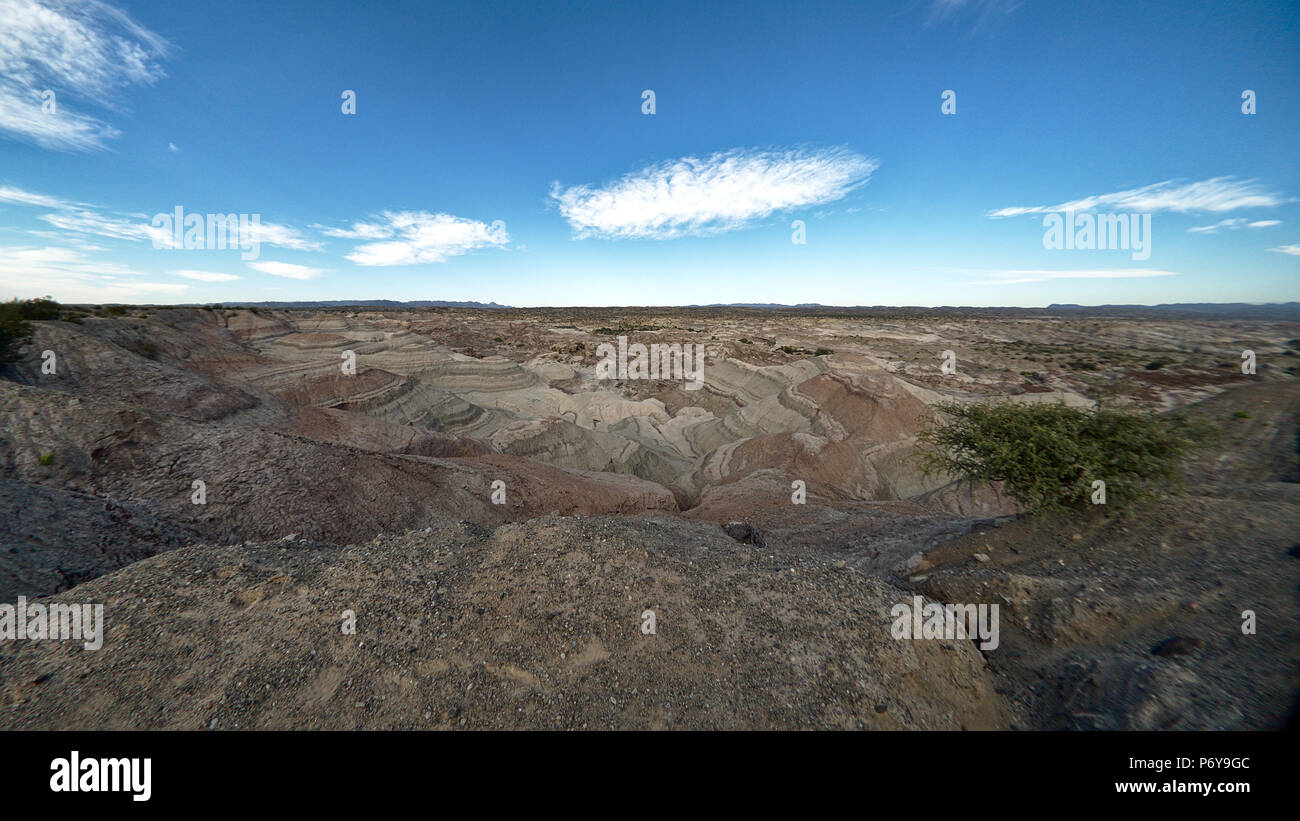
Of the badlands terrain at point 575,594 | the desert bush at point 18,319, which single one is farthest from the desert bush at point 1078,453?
the desert bush at point 18,319

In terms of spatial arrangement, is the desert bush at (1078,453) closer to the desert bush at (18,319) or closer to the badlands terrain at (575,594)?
the badlands terrain at (575,594)

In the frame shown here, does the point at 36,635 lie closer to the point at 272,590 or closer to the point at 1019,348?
the point at 272,590

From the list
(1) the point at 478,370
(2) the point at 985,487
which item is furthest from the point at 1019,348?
(1) the point at 478,370

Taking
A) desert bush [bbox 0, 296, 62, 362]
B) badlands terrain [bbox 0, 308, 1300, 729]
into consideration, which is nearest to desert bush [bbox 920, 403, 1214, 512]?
badlands terrain [bbox 0, 308, 1300, 729]

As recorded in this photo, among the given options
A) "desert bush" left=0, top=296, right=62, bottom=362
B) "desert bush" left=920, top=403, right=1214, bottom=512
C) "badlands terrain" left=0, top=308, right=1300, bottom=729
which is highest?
"desert bush" left=0, top=296, right=62, bottom=362

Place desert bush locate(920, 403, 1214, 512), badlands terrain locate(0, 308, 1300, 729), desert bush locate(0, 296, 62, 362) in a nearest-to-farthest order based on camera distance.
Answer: badlands terrain locate(0, 308, 1300, 729) < desert bush locate(920, 403, 1214, 512) < desert bush locate(0, 296, 62, 362)

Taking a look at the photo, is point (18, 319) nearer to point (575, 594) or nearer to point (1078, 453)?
point (575, 594)

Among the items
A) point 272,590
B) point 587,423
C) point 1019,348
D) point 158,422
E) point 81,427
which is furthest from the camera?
point 1019,348

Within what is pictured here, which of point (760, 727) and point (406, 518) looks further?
point (406, 518)

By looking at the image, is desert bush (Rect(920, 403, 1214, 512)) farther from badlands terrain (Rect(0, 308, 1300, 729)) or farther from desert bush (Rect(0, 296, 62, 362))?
desert bush (Rect(0, 296, 62, 362))
